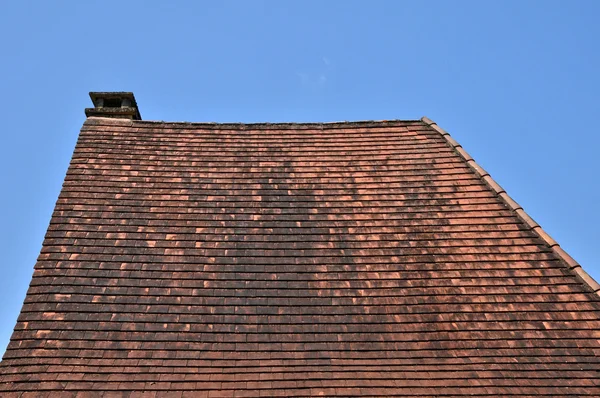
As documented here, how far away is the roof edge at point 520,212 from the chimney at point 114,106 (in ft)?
18.0

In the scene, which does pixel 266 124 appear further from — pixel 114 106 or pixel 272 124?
pixel 114 106

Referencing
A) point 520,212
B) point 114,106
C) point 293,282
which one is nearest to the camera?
point 293,282

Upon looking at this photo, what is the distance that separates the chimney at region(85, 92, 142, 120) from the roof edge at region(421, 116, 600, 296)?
5.49 meters

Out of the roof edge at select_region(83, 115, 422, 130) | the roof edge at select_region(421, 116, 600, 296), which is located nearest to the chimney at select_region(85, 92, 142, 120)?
the roof edge at select_region(83, 115, 422, 130)

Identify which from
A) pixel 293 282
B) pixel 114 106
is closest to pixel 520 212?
pixel 293 282

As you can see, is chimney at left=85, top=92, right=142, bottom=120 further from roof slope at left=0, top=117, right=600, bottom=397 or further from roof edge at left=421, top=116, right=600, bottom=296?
roof edge at left=421, top=116, right=600, bottom=296

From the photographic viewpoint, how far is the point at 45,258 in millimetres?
6914

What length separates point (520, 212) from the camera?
7.72 metres

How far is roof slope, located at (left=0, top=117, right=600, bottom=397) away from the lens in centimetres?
574

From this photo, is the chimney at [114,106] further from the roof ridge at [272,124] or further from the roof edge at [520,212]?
the roof edge at [520,212]

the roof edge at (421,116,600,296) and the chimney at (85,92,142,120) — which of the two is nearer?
the roof edge at (421,116,600,296)

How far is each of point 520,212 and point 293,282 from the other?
140 inches

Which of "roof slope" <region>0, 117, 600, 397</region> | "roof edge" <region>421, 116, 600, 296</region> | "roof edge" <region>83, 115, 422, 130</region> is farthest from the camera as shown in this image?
"roof edge" <region>83, 115, 422, 130</region>

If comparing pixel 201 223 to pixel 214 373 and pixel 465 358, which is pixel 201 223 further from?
pixel 465 358
